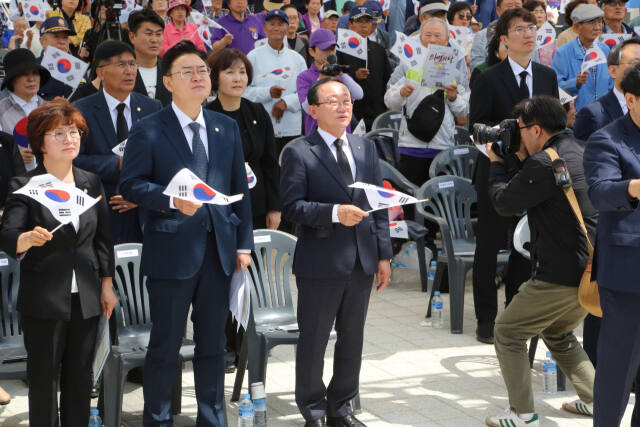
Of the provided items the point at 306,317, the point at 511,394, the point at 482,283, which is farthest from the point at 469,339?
the point at 306,317

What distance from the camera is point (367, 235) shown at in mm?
5438

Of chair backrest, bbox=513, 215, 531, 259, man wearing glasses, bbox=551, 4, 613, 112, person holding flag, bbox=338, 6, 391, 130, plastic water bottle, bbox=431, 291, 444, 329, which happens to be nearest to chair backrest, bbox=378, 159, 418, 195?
plastic water bottle, bbox=431, 291, 444, 329

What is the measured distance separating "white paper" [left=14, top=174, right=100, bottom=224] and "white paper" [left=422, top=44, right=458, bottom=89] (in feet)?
15.4

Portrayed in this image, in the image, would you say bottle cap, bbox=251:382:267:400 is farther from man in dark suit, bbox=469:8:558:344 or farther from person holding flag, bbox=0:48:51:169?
person holding flag, bbox=0:48:51:169

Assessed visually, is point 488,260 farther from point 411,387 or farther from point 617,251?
point 617,251

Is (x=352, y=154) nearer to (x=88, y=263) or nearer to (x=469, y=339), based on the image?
(x=88, y=263)

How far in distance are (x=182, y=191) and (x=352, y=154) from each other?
1.29m

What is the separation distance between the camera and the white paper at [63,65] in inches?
295

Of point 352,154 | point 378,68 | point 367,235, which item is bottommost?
point 367,235

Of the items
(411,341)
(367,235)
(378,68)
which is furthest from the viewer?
(378,68)

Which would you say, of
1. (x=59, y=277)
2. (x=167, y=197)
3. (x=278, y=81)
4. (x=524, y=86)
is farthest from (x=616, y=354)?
(x=278, y=81)

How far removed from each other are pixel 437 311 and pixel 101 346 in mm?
3588

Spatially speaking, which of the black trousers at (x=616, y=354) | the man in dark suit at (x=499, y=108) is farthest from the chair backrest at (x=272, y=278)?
the black trousers at (x=616, y=354)

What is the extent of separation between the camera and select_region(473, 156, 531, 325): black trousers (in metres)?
7.42
